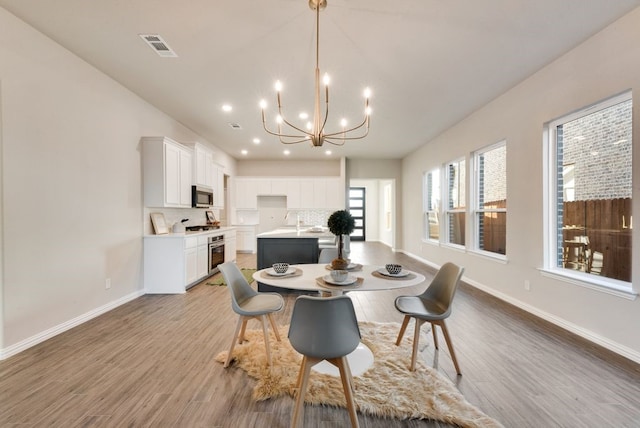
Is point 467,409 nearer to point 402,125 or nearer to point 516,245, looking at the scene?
point 516,245

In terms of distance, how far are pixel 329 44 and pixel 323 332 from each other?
265 centimetres

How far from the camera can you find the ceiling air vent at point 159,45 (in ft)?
8.72

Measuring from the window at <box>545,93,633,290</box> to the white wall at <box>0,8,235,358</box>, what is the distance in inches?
206

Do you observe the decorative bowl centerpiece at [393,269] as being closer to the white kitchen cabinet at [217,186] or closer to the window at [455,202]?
the window at [455,202]

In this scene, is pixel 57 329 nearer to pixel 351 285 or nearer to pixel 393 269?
pixel 351 285

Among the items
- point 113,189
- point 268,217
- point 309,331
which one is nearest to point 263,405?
point 309,331

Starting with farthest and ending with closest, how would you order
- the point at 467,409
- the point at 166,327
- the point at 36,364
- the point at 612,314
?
the point at 166,327 → the point at 612,314 → the point at 36,364 → the point at 467,409

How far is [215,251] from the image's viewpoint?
546 centimetres

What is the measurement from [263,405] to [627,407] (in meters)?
2.28

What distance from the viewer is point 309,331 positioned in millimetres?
1484

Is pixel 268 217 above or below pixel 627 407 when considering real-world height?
above

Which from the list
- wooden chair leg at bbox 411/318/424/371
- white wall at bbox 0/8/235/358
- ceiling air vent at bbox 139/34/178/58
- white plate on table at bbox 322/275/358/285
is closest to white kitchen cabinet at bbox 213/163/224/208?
white wall at bbox 0/8/235/358

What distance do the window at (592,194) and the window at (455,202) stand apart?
80.3 inches

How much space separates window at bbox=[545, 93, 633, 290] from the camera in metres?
2.52
